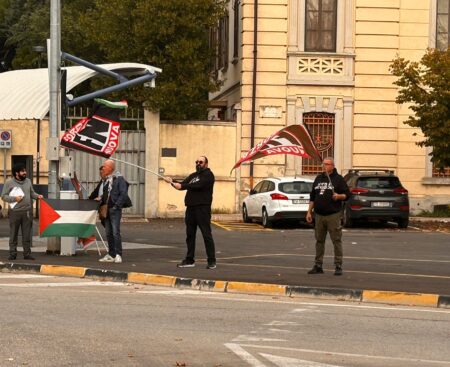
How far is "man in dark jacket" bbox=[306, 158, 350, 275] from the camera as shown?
54.8 feet

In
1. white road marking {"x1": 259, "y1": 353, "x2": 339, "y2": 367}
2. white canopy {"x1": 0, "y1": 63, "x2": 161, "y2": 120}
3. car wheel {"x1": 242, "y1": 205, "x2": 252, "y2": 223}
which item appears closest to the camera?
white road marking {"x1": 259, "y1": 353, "x2": 339, "y2": 367}

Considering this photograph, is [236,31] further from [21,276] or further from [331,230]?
[331,230]

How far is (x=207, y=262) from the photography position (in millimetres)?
18281

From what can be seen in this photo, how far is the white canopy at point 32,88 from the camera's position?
2917 cm

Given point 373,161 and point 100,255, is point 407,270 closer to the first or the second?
point 100,255

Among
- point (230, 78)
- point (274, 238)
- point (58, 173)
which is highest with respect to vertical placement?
point (230, 78)

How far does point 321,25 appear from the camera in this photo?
3538 centimetres

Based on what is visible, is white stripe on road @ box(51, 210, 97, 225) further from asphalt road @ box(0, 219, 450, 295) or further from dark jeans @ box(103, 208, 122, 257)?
dark jeans @ box(103, 208, 122, 257)

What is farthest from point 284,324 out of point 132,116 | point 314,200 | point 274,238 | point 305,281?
point 132,116

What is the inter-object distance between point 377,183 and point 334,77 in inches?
229

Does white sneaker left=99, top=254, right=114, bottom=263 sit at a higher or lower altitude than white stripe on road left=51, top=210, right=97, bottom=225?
lower

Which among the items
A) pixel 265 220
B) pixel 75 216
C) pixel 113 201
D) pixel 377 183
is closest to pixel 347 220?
pixel 377 183

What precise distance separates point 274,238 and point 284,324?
14.6m

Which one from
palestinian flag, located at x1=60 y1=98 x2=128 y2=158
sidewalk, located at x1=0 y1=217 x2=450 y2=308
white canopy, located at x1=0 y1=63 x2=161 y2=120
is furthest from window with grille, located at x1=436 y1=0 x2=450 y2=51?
palestinian flag, located at x1=60 y1=98 x2=128 y2=158
